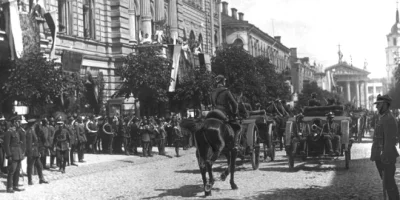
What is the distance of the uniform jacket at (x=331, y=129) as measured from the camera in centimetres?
1527

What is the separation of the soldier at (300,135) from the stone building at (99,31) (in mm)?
10653

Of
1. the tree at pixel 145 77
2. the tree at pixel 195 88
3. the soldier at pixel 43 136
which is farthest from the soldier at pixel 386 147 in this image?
the tree at pixel 195 88

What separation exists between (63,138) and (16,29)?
5.92 m

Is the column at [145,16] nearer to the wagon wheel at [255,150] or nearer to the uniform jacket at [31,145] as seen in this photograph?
the wagon wheel at [255,150]

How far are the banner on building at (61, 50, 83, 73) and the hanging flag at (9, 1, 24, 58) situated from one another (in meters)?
5.64

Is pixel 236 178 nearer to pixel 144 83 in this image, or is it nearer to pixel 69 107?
pixel 69 107

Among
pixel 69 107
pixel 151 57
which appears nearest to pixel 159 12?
pixel 151 57

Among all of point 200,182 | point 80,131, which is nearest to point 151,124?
point 80,131

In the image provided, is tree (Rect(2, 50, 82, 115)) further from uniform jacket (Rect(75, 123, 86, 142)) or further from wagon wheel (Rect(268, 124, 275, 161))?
wagon wheel (Rect(268, 124, 275, 161))

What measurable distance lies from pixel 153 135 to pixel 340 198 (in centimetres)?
1343

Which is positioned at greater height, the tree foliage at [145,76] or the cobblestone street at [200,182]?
the tree foliage at [145,76]

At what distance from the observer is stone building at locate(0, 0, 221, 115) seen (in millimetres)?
24789

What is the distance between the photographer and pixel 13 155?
12852 millimetres

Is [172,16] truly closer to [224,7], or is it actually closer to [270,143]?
[270,143]
